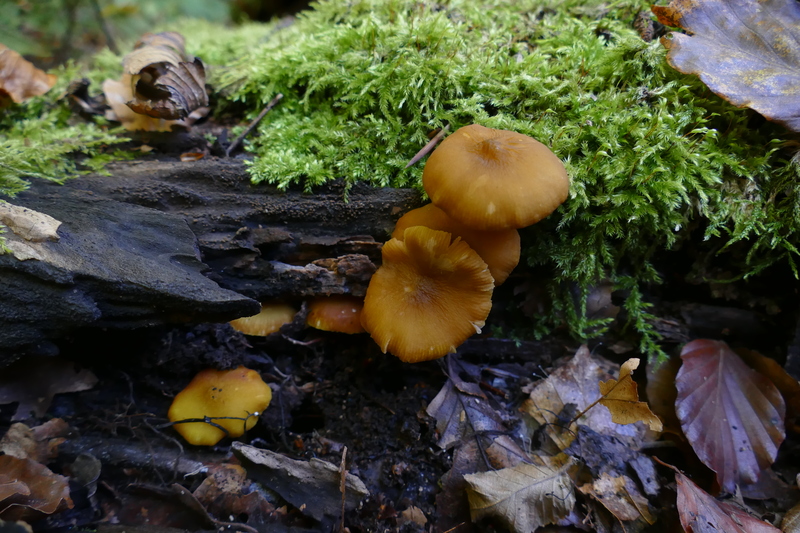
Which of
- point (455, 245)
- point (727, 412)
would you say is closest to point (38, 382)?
point (455, 245)

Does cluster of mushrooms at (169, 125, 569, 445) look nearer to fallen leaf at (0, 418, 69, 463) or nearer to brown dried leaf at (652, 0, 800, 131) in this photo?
fallen leaf at (0, 418, 69, 463)

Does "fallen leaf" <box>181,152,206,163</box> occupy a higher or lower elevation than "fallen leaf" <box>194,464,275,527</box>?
higher

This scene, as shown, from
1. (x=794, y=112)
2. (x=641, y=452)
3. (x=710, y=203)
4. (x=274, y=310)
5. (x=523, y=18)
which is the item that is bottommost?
(x=641, y=452)

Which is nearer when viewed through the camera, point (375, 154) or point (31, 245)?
point (31, 245)

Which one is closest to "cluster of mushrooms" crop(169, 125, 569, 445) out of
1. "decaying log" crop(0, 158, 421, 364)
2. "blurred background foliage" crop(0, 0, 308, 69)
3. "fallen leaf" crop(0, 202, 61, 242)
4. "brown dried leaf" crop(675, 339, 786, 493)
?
"decaying log" crop(0, 158, 421, 364)

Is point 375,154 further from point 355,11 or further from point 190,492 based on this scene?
point 190,492

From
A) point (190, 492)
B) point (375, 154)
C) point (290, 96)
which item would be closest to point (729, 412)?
point (375, 154)
